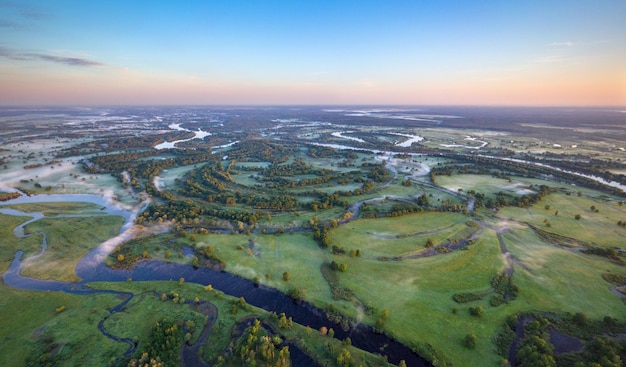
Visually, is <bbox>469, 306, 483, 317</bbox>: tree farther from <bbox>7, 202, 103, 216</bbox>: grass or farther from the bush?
Answer: <bbox>7, 202, 103, 216</bbox>: grass

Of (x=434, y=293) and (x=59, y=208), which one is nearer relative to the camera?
(x=434, y=293)

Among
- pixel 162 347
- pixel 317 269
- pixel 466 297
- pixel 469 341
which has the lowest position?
pixel 162 347

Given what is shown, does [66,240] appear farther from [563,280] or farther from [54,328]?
[563,280]

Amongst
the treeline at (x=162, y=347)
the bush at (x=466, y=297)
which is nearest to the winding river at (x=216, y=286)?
the treeline at (x=162, y=347)

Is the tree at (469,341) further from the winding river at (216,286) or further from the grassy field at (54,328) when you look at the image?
the grassy field at (54,328)

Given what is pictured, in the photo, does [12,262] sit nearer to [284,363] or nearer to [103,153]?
[284,363]

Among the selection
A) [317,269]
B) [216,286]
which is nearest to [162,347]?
[216,286]

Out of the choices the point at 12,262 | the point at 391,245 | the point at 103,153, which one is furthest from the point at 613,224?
the point at 103,153
